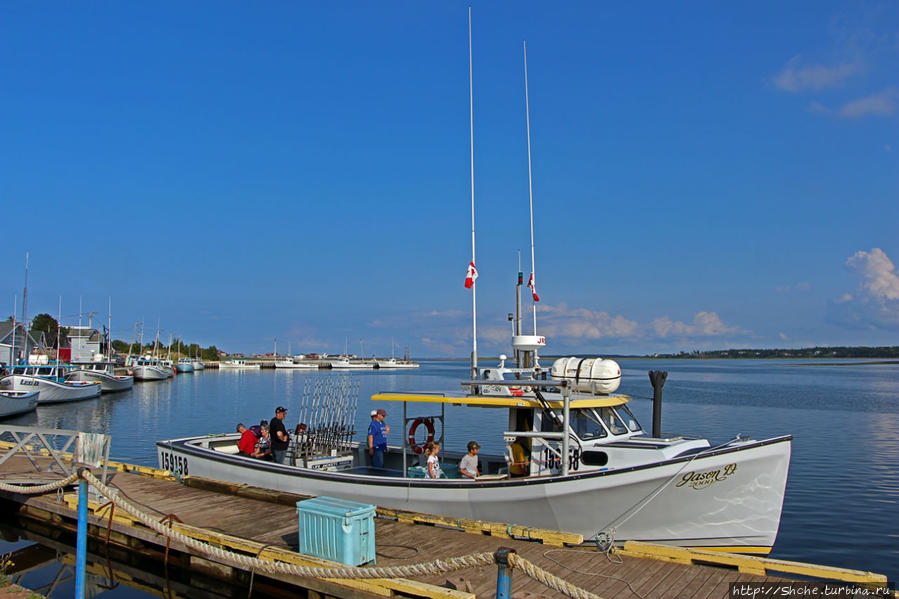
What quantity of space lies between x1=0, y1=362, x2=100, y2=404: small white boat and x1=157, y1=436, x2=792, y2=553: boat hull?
4563 cm

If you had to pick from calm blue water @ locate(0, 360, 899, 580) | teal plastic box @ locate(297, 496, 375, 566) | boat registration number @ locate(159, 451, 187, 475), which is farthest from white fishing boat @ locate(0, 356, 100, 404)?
teal plastic box @ locate(297, 496, 375, 566)

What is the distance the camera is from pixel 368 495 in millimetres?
11844

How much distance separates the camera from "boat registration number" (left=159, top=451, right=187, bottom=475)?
1496cm

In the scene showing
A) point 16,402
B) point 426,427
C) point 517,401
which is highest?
point 517,401

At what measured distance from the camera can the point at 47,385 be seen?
47312mm

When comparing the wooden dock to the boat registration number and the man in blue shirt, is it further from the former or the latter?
the man in blue shirt

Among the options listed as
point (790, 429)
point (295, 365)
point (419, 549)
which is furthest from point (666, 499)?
point (295, 365)

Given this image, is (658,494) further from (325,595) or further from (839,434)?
(839,434)

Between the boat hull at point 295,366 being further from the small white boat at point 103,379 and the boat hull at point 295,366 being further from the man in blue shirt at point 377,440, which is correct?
the man in blue shirt at point 377,440

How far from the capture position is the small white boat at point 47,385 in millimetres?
44281

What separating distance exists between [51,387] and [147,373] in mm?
39598

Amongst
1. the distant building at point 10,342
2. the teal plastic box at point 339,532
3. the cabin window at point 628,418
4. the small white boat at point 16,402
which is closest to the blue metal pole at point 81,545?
the teal plastic box at point 339,532

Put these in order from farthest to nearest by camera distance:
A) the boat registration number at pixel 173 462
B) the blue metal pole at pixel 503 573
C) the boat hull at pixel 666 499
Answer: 1. the boat registration number at pixel 173 462
2. the boat hull at pixel 666 499
3. the blue metal pole at pixel 503 573

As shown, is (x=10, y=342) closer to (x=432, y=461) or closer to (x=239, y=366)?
(x=432, y=461)
